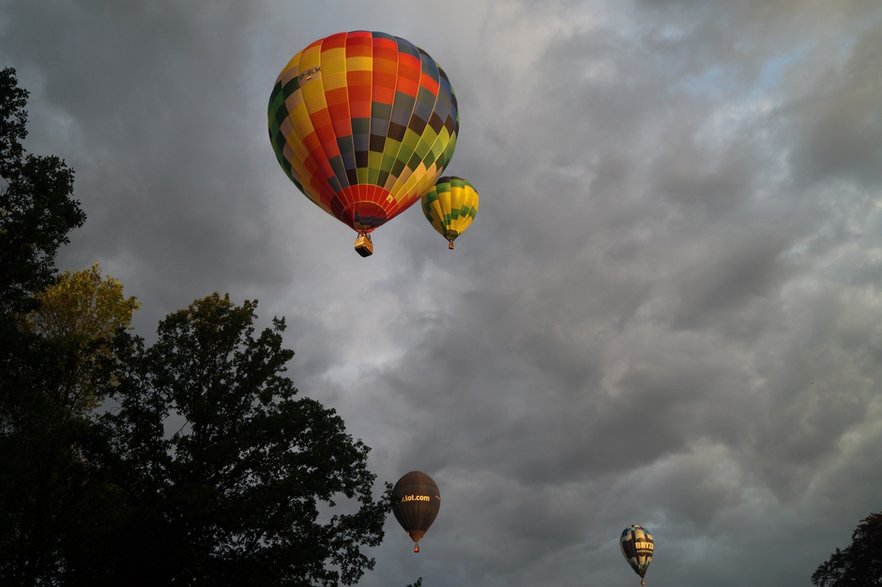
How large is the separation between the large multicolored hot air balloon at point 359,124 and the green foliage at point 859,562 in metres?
→ 54.2

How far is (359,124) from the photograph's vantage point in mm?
27812

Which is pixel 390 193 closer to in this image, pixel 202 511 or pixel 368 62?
pixel 368 62

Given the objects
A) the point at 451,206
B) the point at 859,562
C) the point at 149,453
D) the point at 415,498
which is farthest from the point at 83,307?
the point at 859,562

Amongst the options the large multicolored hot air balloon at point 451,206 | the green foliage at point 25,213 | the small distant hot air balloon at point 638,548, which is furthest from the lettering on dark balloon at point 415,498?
the green foliage at point 25,213

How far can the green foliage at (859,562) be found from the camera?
57.0 meters

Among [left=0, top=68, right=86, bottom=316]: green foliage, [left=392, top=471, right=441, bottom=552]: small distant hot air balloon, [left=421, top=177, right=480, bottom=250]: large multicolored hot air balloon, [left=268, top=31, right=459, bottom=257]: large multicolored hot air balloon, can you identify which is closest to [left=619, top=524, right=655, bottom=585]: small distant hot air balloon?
[left=392, top=471, right=441, bottom=552]: small distant hot air balloon

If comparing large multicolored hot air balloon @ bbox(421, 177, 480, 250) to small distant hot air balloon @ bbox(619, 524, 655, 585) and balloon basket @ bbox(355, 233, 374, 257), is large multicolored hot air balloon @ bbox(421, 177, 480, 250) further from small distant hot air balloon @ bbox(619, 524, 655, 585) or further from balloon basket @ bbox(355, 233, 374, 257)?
small distant hot air balloon @ bbox(619, 524, 655, 585)

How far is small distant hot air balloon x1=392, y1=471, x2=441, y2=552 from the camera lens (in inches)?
2173

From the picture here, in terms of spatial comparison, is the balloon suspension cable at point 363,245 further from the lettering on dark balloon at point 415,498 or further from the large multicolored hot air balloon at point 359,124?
the lettering on dark balloon at point 415,498

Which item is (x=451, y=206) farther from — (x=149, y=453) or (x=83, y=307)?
(x=149, y=453)

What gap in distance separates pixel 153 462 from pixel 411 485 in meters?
39.7

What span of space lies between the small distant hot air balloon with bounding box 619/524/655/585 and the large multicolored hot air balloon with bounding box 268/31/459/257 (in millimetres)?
58399

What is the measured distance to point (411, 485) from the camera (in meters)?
56.4

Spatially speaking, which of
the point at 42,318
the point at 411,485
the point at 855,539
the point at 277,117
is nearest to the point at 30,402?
the point at 42,318
